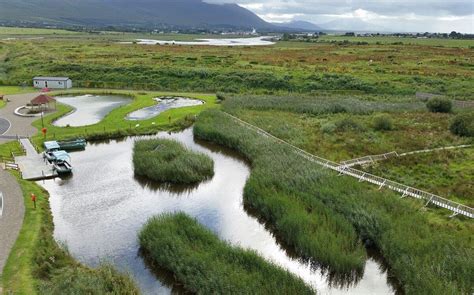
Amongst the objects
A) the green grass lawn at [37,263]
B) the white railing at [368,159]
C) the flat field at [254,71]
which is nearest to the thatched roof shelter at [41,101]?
the green grass lawn at [37,263]

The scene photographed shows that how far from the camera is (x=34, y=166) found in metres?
38.3

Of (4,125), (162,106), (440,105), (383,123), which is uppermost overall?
(440,105)

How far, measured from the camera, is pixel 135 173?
38406mm

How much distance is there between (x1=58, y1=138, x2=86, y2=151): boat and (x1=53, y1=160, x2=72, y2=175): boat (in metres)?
5.98

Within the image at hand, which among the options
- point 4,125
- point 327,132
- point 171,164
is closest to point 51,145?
point 171,164

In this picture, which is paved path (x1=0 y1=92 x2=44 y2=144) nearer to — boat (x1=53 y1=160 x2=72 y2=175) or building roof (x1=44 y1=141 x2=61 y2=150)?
building roof (x1=44 y1=141 x2=61 y2=150)

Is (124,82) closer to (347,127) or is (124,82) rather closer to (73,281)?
(347,127)

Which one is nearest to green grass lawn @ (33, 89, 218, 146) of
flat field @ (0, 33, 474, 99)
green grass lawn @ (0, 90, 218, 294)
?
green grass lawn @ (0, 90, 218, 294)

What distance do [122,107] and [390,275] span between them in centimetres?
Answer: 4852

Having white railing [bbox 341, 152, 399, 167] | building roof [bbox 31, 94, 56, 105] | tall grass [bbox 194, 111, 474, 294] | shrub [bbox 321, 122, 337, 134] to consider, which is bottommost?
building roof [bbox 31, 94, 56, 105]

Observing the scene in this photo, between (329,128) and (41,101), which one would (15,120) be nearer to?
(41,101)

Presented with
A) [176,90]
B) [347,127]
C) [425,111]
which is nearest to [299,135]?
[347,127]

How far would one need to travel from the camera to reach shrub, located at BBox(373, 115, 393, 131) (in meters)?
49.8

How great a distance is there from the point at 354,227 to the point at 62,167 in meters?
26.0
